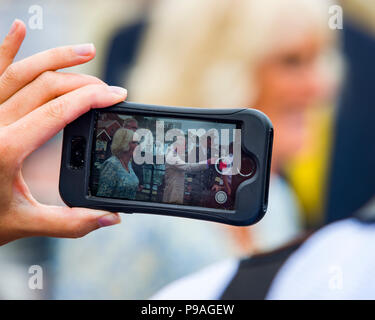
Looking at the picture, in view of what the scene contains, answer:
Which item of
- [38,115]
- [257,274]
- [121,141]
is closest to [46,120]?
[38,115]

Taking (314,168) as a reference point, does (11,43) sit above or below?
above

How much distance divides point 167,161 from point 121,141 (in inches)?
2.8

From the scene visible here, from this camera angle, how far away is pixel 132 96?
1028 millimetres

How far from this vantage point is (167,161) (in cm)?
58

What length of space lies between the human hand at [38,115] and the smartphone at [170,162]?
1.4 inches

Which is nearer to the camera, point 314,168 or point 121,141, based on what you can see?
point 121,141

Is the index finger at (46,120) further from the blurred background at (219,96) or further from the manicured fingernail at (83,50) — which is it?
the blurred background at (219,96)

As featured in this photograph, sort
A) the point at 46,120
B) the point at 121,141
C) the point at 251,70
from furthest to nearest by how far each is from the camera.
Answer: the point at 251,70 < the point at 121,141 < the point at 46,120

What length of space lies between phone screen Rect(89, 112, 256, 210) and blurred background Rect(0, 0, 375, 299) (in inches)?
→ 18.6

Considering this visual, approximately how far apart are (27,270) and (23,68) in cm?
72

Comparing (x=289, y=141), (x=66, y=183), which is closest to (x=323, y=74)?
(x=289, y=141)

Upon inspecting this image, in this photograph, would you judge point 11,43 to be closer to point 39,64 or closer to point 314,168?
point 39,64

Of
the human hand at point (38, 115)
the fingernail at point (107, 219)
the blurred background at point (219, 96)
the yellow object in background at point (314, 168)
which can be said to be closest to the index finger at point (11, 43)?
the human hand at point (38, 115)

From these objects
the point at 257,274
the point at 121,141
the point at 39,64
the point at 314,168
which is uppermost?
the point at 39,64
